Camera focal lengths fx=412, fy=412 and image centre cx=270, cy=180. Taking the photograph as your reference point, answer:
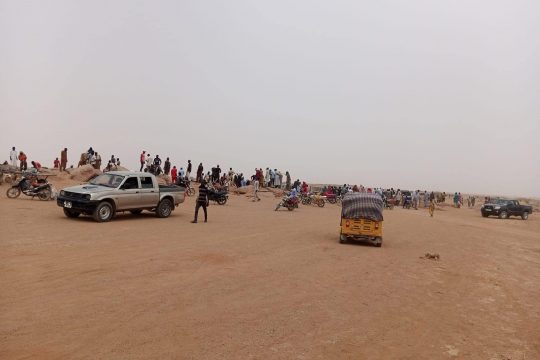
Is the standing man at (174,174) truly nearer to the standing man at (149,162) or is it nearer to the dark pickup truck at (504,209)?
the standing man at (149,162)

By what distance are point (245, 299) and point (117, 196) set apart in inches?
408

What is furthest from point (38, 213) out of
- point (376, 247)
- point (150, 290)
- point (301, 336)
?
point (301, 336)

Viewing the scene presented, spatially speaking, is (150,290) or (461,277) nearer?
(150,290)

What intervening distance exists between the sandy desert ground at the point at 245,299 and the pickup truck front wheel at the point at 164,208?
461 centimetres

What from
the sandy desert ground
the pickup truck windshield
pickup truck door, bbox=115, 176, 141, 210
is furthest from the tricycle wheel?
the sandy desert ground

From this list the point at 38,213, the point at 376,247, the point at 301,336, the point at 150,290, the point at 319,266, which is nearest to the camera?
the point at 301,336

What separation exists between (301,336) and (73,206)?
12.0m

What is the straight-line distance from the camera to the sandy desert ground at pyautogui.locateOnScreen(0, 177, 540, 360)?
202 inches

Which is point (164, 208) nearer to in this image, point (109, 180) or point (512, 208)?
point (109, 180)

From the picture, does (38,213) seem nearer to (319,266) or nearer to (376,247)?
(319,266)

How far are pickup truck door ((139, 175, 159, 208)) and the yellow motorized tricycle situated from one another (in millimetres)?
8120

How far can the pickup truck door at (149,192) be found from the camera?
1710cm

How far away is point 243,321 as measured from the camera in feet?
19.6

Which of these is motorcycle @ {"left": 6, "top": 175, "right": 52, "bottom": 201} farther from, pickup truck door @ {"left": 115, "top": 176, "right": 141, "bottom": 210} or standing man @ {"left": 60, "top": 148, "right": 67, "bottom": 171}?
standing man @ {"left": 60, "top": 148, "right": 67, "bottom": 171}
